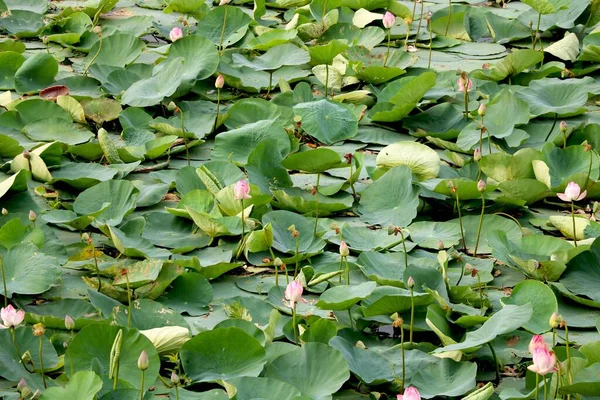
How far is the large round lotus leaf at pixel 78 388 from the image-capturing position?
161 cm

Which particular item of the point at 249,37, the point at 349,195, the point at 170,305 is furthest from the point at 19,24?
the point at 170,305

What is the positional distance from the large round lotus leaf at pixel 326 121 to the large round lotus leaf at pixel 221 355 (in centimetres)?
108

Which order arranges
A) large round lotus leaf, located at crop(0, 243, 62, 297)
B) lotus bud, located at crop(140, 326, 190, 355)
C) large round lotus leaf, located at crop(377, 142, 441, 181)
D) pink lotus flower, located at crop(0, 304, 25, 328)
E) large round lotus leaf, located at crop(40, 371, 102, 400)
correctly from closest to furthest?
large round lotus leaf, located at crop(40, 371, 102, 400), pink lotus flower, located at crop(0, 304, 25, 328), lotus bud, located at crop(140, 326, 190, 355), large round lotus leaf, located at crop(0, 243, 62, 297), large round lotus leaf, located at crop(377, 142, 441, 181)


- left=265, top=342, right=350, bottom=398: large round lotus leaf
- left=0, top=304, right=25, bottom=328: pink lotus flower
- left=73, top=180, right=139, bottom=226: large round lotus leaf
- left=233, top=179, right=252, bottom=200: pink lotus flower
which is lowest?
left=73, top=180, right=139, bottom=226: large round lotus leaf

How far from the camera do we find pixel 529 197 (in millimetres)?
2500

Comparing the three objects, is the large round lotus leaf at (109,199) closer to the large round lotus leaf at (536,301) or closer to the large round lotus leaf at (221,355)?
the large round lotus leaf at (221,355)

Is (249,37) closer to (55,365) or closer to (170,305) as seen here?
(170,305)

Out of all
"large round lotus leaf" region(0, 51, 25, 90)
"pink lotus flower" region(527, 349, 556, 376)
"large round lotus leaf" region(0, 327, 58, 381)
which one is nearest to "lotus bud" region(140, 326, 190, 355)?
"large round lotus leaf" region(0, 327, 58, 381)

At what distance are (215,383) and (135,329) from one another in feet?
0.59

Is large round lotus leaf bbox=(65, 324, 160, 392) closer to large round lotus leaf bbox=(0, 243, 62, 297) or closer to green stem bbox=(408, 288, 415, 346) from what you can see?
large round lotus leaf bbox=(0, 243, 62, 297)

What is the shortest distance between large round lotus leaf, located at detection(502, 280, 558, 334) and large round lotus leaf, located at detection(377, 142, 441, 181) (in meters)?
0.64

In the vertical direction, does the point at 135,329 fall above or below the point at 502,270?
above

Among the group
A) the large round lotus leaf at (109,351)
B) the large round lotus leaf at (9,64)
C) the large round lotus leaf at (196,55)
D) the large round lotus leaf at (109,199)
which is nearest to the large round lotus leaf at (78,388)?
the large round lotus leaf at (109,351)

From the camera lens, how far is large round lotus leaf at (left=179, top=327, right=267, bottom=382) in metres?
1.78
